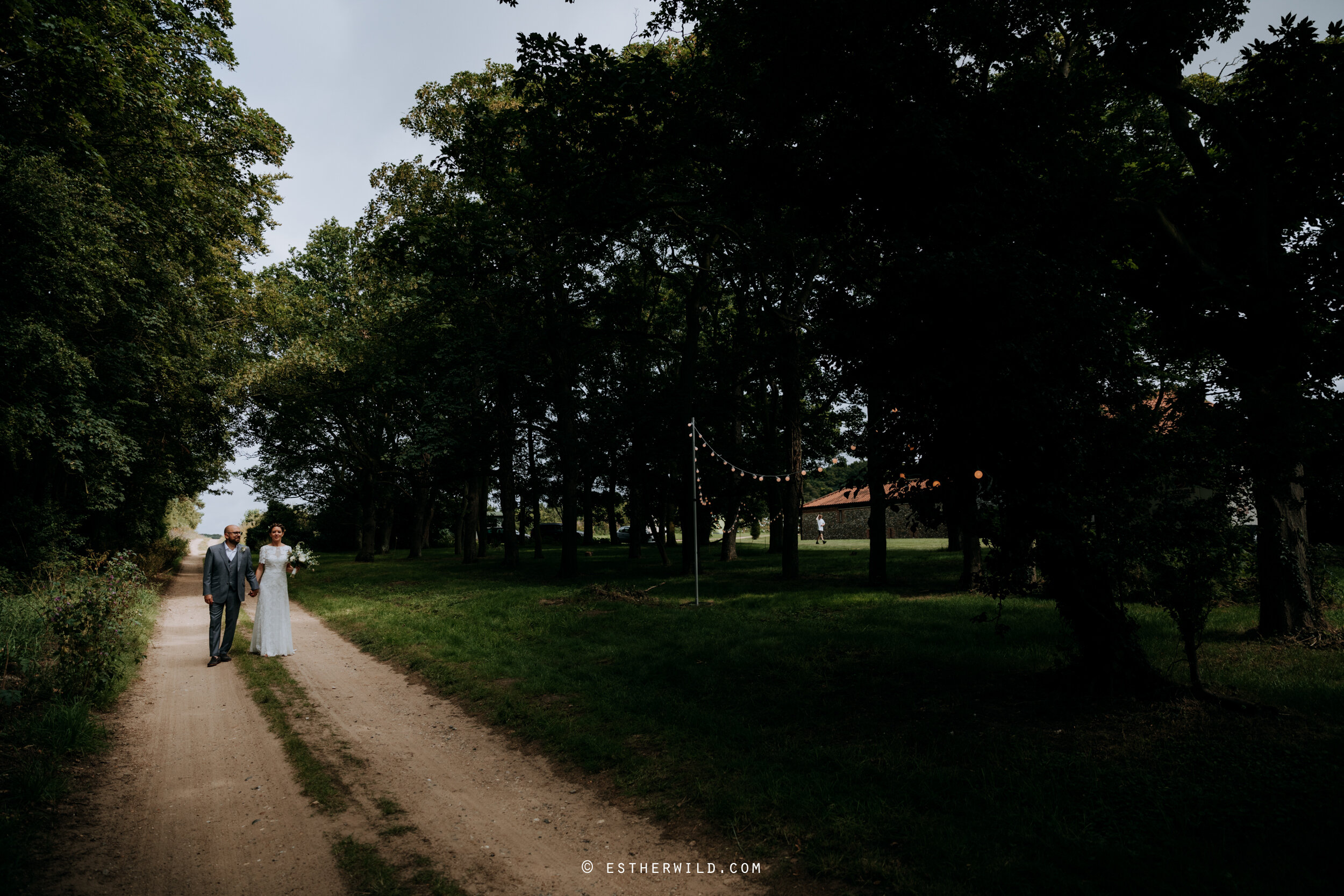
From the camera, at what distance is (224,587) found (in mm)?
8992

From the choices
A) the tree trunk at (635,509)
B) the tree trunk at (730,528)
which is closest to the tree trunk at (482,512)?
the tree trunk at (635,509)

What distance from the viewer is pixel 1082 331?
5.52m

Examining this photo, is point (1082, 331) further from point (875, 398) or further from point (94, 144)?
point (94, 144)

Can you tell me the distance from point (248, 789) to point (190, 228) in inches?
522

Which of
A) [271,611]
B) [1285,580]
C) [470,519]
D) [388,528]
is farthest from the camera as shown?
[388,528]

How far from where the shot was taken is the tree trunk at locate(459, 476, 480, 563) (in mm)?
29156

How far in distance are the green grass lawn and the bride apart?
49.8 inches

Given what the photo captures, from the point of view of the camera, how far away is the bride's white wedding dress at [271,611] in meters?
9.27

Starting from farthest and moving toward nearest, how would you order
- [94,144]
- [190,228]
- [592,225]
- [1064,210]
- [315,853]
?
[190,228], [94,144], [592,225], [1064,210], [315,853]

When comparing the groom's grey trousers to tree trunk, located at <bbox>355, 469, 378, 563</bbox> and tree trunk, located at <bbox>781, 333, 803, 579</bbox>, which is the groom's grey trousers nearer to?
tree trunk, located at <bbox>781, 333, 803, 579</bbox>

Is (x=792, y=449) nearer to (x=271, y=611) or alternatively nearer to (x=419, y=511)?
(x=271, y=611)

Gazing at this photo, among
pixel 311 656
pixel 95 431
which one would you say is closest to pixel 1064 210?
pixel 311 656

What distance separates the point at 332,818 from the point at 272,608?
5.98 metres

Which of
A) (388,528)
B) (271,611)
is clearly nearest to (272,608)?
(271,611)
